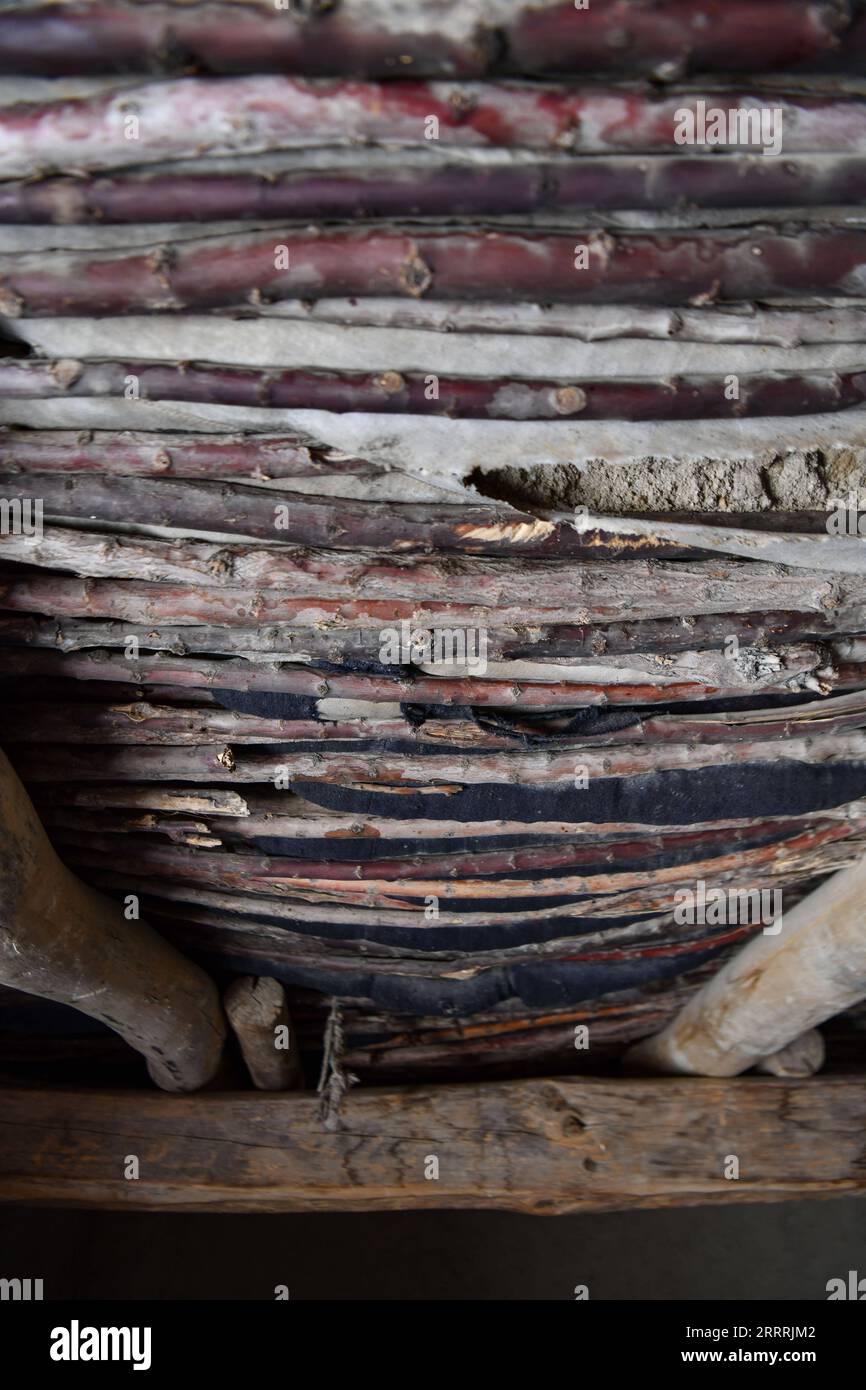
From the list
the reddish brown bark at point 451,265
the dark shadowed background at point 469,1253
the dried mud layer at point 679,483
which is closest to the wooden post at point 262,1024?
the dried mud layer at point 679,483

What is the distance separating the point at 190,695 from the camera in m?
1.75

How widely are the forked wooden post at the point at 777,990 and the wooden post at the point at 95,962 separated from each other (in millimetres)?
1077

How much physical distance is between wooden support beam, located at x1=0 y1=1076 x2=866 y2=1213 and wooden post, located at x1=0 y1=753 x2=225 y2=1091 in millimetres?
170

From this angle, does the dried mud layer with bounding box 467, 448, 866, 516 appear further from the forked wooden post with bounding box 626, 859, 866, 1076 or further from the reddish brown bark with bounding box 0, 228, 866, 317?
the forked wooden post with bounding box 626, 859, 866, 1076

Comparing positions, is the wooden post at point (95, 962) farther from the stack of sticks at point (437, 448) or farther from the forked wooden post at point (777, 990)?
the forked wooden post at point (777, 990)

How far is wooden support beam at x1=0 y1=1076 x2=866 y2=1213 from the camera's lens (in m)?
2.26

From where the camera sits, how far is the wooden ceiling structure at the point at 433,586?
1.00m

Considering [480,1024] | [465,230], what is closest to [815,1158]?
[480,1024]

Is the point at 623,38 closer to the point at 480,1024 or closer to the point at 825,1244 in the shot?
the point at 480,1024

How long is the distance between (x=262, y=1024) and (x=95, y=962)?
1.93 ft

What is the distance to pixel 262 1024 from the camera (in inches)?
91.1

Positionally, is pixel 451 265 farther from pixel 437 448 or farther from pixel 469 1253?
pixel 469 1253

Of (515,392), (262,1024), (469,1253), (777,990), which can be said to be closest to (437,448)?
(515,392)

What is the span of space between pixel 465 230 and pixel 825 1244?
3.93 metres
